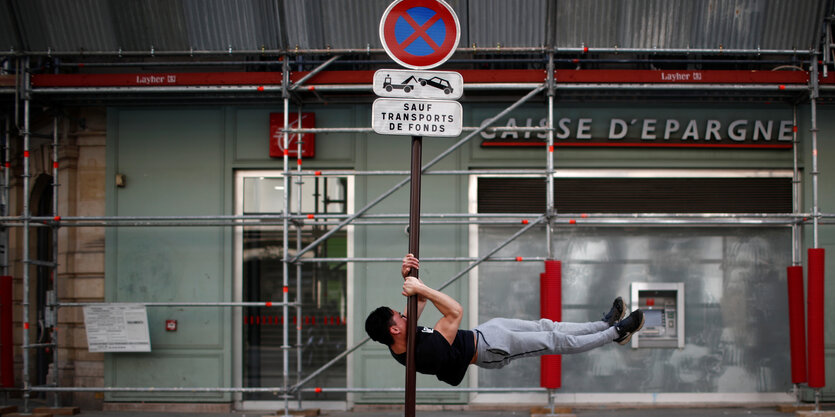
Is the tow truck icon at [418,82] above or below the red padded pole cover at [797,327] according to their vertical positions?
above

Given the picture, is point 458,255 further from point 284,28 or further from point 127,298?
point 127,298

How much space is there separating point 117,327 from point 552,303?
5655 mm

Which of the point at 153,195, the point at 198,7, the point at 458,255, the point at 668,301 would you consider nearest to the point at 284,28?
the point at 198,7

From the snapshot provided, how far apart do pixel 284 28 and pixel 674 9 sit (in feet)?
15.9

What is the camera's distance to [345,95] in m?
10.4

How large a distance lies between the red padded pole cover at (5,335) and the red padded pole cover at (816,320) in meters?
10.1

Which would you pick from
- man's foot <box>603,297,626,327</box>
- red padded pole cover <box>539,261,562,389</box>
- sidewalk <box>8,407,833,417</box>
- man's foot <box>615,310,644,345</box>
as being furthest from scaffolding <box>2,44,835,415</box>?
man's foot <box>615,310,644,345</box>

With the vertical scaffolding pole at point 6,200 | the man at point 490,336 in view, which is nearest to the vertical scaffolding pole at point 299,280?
the man at point 490,336

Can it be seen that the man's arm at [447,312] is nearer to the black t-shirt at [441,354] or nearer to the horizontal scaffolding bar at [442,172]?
the black t-shirt at [441,354]

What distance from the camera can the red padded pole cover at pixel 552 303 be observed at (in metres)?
9.20

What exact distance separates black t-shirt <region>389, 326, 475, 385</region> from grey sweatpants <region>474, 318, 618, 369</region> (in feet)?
0.55

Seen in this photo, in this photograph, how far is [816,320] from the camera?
947 centimetres

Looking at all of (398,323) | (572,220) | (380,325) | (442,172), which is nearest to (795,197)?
(572,220)

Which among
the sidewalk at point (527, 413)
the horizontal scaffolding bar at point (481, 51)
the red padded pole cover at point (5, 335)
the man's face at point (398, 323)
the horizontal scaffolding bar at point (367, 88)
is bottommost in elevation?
the sidewalk at point (527, 413)
